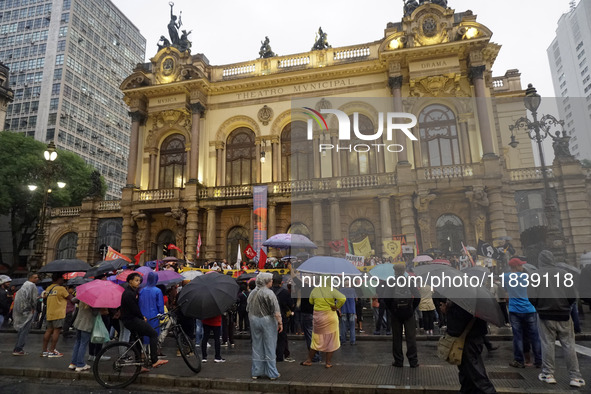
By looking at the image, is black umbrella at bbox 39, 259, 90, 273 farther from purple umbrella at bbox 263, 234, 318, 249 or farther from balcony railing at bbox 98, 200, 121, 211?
balcony railing at bbox 98, 200, 121, 211

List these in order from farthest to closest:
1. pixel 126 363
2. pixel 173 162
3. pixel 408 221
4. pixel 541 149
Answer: pixel 173 162, pixel 408 221, pixel 541 149, pixel 126 363

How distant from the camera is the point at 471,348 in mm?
5008

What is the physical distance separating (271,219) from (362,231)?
5534 millimetres

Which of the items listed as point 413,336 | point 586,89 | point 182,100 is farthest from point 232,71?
point 586,89

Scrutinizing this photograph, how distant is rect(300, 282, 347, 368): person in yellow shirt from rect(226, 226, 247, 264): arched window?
17816 mm

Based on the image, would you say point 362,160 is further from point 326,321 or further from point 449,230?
point 326,321

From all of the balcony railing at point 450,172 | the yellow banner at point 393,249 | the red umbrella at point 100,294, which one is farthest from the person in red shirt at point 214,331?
the balcony railing at point 450,172

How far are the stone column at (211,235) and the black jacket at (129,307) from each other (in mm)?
17256

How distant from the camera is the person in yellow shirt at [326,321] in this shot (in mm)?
7398

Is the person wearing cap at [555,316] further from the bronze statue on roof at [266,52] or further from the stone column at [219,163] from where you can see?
the bronze statue on roof at [266,52]

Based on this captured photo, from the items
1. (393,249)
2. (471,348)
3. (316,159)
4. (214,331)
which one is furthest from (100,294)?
(316,159)

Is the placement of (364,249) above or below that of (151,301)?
above

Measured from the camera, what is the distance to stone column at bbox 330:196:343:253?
21.6 meters

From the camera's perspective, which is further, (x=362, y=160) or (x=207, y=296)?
(x=362, y=160)
